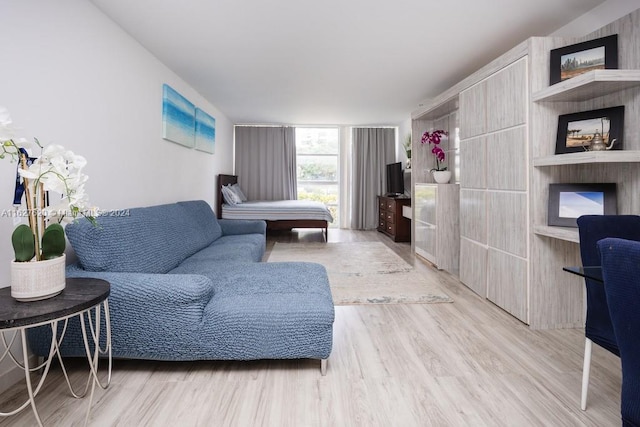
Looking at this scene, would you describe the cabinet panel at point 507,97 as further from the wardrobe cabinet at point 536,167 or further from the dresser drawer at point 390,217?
the dresser drawer at point 390,217

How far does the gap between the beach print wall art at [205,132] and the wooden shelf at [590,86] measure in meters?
3.96

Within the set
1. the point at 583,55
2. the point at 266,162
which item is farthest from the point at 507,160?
the point at 266,162

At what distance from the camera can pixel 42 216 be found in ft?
4.48

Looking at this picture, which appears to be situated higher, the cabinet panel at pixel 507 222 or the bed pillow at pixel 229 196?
the bed pillow at pixel 229 196

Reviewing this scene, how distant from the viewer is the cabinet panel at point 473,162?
304cm

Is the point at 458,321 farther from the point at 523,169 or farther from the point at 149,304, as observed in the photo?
the point at 149,304

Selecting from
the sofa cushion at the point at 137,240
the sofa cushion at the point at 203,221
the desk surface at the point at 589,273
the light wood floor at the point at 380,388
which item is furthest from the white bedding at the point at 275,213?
the desk surface at the point at 589,273

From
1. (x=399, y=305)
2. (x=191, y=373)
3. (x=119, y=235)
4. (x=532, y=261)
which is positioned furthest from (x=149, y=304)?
(x=532, y=261)

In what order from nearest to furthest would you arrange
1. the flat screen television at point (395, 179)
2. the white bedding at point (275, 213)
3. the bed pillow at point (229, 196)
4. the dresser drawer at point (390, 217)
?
the white bedding at point (275, 213), the bed pillow at point (229, 196), the dresser drawer at point (390, 217), the flat screen television at point (395, 179)

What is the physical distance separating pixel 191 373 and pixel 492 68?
3.24 meters

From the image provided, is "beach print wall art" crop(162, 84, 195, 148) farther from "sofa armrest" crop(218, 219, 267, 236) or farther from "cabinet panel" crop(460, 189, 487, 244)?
"cabinet panel" crop(460, 189, 487, 244)

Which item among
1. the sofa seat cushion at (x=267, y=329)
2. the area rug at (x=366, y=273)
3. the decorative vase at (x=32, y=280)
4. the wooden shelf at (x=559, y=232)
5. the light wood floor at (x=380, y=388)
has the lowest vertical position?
the light wood floor at (x=380, y=388)

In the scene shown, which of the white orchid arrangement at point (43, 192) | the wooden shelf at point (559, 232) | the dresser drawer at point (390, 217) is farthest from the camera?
the dresser drawer at point (390, 217)

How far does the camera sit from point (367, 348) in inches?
83.0
